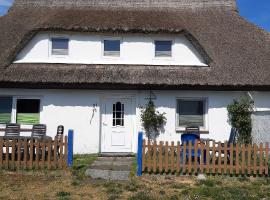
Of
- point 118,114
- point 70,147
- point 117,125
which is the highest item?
point 118,114

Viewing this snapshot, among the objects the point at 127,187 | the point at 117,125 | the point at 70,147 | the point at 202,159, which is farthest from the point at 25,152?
the point at 202,159

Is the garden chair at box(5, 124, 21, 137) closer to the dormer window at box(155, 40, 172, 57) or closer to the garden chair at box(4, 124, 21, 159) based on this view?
the garden chair at box(4, 124, 21, 159)

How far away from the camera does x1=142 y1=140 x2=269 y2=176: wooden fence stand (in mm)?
10141

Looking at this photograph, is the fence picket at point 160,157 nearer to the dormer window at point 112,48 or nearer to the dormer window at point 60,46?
the dormer window at point 112,48

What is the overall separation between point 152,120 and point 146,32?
373cm

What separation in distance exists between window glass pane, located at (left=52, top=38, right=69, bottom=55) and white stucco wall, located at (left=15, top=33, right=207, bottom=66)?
191 millimetres

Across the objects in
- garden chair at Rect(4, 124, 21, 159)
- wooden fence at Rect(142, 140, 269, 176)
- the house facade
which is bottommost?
wooden fence at Rect(142, 140, 269, 176)

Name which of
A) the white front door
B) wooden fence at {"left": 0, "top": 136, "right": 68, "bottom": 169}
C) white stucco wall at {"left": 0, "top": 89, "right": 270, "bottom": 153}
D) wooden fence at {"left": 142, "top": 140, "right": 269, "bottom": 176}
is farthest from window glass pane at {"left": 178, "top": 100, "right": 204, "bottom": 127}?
wooden fence at {"left": 0, "top": 136, "right": 68, "bottom": 169}

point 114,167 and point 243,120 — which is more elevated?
point 243,120

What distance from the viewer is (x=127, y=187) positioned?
893 cm

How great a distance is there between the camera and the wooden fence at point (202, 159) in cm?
1014

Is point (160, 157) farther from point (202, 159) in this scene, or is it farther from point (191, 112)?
point (191, 112)

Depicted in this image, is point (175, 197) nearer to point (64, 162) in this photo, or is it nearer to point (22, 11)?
point (64, 162)

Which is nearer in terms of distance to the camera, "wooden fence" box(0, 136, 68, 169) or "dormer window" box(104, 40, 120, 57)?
"wooden fence" box(0, 136, 68, 169)
